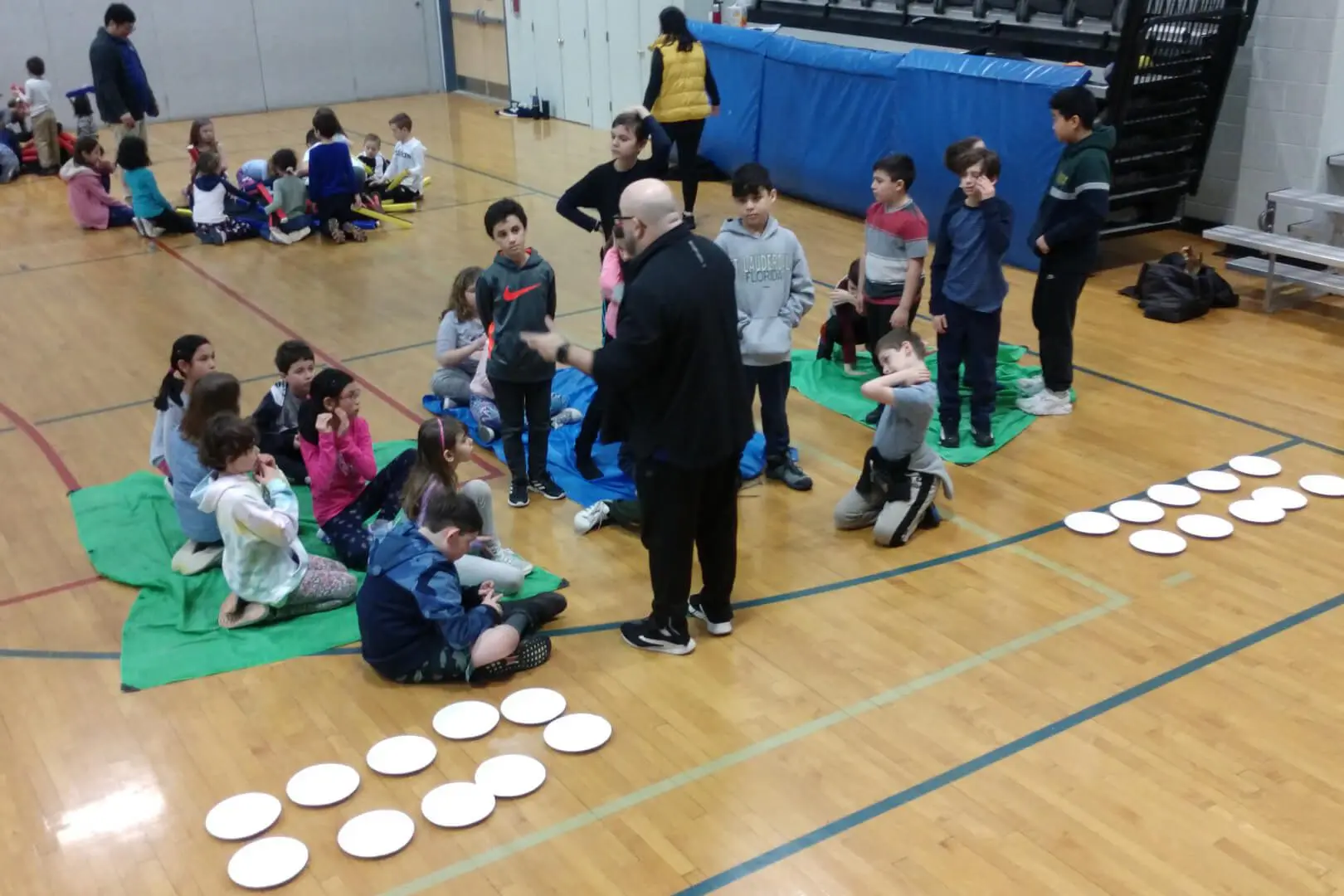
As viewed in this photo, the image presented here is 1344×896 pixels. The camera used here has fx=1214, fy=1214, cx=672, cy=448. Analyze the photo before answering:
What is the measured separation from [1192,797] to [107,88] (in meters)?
11.2

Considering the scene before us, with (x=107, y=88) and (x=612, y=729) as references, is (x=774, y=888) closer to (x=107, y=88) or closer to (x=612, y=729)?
(x=612, y=729)

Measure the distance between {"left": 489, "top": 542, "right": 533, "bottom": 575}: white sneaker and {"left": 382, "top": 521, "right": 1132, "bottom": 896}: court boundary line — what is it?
137 cm

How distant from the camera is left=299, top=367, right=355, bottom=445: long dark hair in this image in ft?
16.5

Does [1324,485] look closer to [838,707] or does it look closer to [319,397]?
[838,707]

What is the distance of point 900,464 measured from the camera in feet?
17.6

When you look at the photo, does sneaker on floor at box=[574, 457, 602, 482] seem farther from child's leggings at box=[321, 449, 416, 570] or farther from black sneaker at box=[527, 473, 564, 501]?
child's leggings at box=[321, 449, 416, 570]

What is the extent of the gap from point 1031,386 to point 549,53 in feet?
35.5

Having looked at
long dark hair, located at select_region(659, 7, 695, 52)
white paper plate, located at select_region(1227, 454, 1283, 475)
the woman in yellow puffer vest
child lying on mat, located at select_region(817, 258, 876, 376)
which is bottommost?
white paper plate, located at select_region(1227, 454, 1283, 475)

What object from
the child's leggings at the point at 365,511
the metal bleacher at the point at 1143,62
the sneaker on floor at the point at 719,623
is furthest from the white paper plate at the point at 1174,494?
the metal bleacher at the point at 1143,62

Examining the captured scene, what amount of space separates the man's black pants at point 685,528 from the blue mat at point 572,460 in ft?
3.50

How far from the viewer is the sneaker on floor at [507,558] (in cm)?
497

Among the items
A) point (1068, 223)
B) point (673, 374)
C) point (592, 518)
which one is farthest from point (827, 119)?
point (673, 374)

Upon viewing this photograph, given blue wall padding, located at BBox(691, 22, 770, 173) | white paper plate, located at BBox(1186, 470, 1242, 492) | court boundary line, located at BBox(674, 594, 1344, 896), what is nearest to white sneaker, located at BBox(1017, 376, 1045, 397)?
white paper plate, located at BBox(1186, 470, 1242, 492)

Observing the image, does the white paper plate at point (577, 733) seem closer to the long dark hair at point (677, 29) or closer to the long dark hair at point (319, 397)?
the long dark hair at point (319, 397)
